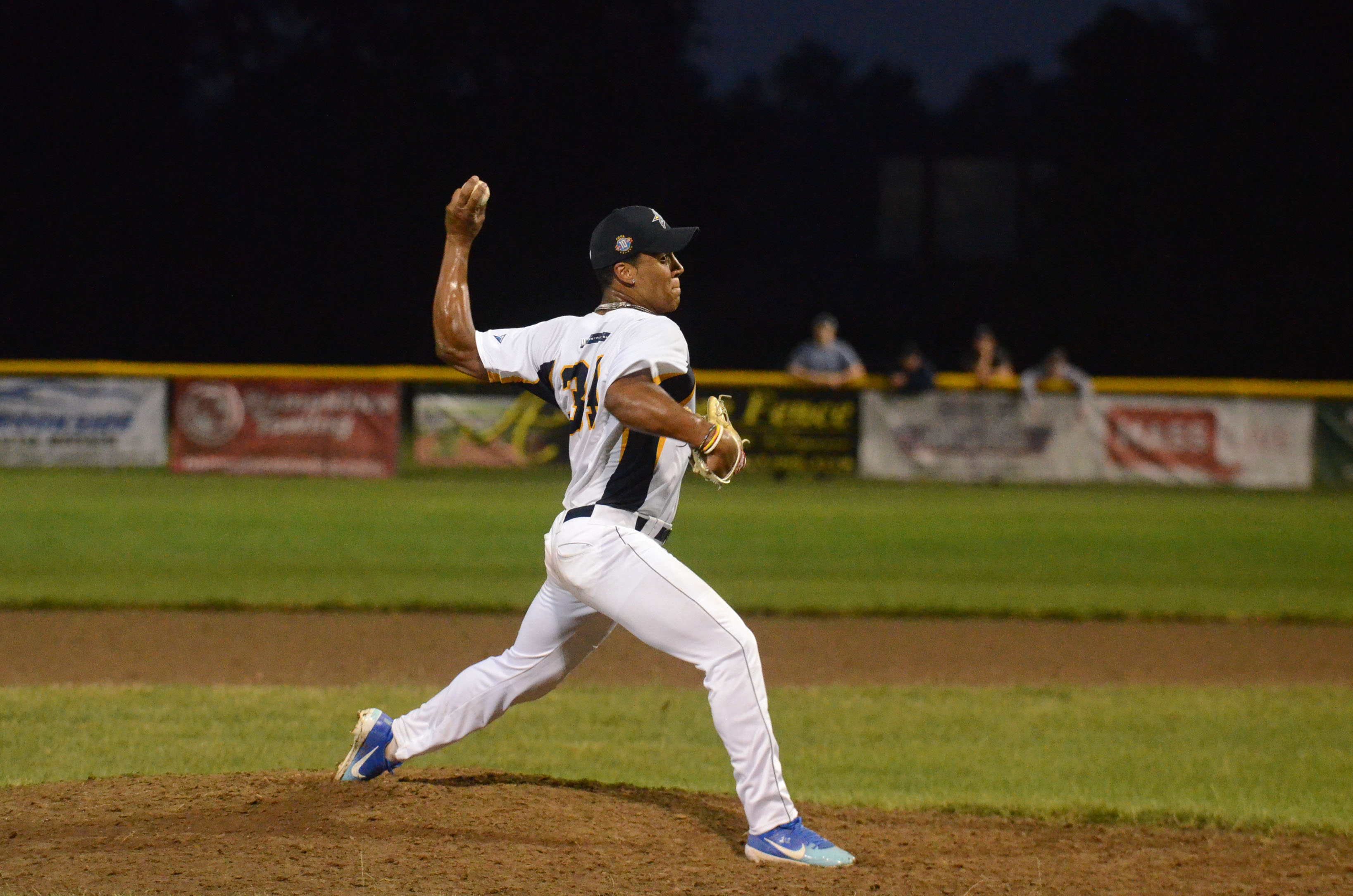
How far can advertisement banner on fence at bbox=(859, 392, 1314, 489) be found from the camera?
18156mm

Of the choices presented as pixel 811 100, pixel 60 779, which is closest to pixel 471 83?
pixel 811 100

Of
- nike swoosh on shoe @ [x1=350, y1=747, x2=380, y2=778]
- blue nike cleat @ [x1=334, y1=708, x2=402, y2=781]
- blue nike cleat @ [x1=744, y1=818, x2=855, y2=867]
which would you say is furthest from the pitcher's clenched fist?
blue nike cleat @ [x1=744, y1=818, x2=855, y2=867]

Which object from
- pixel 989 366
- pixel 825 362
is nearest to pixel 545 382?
pixel 825 362

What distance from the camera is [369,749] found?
5035mm

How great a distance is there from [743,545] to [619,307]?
8987 millimetres

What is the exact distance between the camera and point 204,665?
27.7ft

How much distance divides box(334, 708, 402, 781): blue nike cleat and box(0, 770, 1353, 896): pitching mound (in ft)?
0.27

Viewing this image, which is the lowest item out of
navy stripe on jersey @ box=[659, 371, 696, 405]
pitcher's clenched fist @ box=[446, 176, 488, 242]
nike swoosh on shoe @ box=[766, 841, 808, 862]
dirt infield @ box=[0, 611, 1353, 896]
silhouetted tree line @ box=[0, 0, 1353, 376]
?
dirt infield @ box=[0, 611, 1353, 896]

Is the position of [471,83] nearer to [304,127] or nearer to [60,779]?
[304,127]

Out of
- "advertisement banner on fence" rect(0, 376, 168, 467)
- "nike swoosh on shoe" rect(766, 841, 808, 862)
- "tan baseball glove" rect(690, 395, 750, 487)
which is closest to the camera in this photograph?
"tan baseball glove" rect(690, 395, 750, 487)

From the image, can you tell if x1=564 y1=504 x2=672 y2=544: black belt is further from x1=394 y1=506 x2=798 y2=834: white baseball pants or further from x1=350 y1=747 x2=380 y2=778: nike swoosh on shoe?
x1=350 y1=747 x2=380 y2=778: nike swoosh on shoe

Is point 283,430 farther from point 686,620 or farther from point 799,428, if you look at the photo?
point 686,620

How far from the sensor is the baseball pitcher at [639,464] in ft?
14.2

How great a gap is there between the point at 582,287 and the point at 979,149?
13184 millimetres
